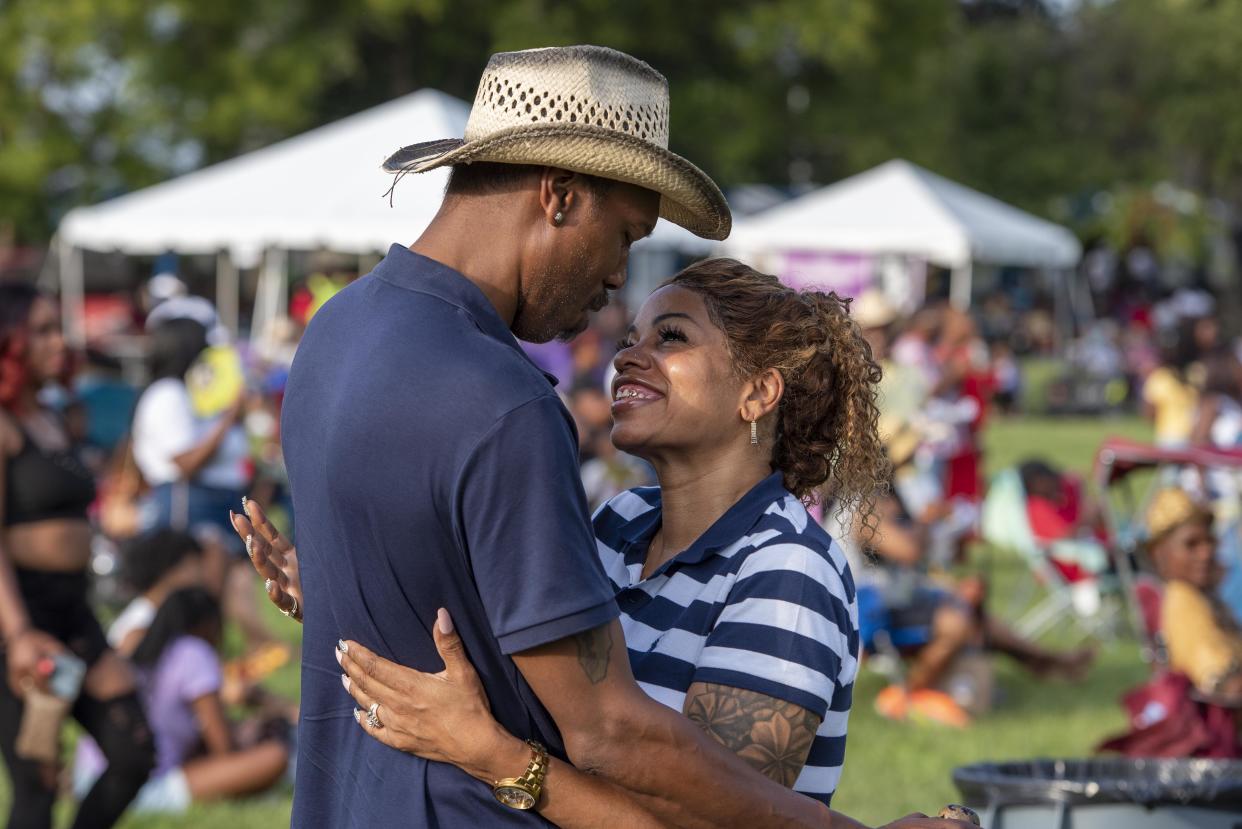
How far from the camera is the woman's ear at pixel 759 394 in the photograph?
2803mm

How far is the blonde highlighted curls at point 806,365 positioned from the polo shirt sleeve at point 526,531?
790 millimetres

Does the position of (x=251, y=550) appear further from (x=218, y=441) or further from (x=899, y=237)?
(x=899, y=237)

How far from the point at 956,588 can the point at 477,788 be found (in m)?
7.68

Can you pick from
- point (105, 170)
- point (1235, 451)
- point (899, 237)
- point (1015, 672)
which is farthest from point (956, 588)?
point (105, 170)

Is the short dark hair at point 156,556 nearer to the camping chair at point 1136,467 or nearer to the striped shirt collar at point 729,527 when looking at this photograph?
the camping chair at point 1136,467

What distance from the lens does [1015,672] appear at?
9.99 m

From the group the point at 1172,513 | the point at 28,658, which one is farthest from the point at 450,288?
the point at 1172,513

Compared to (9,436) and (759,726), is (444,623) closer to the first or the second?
(759,726)

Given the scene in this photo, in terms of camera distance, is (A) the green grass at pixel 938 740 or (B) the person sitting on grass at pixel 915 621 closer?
(A) the green grass at pixel 938 740

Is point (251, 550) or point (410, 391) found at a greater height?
point (410, 391)

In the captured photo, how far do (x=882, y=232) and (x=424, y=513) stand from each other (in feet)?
54.7

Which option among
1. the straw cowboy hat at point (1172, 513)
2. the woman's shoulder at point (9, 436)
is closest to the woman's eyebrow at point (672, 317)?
the woman's shoulder at point (9, 436)

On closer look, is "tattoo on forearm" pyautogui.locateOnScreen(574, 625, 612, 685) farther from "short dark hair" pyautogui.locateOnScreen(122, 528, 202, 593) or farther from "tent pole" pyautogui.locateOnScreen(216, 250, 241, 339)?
"tent pole" pyautogui.locateOnScreen(216, 250, 241, 339)

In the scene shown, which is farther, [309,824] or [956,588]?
[956,588]
